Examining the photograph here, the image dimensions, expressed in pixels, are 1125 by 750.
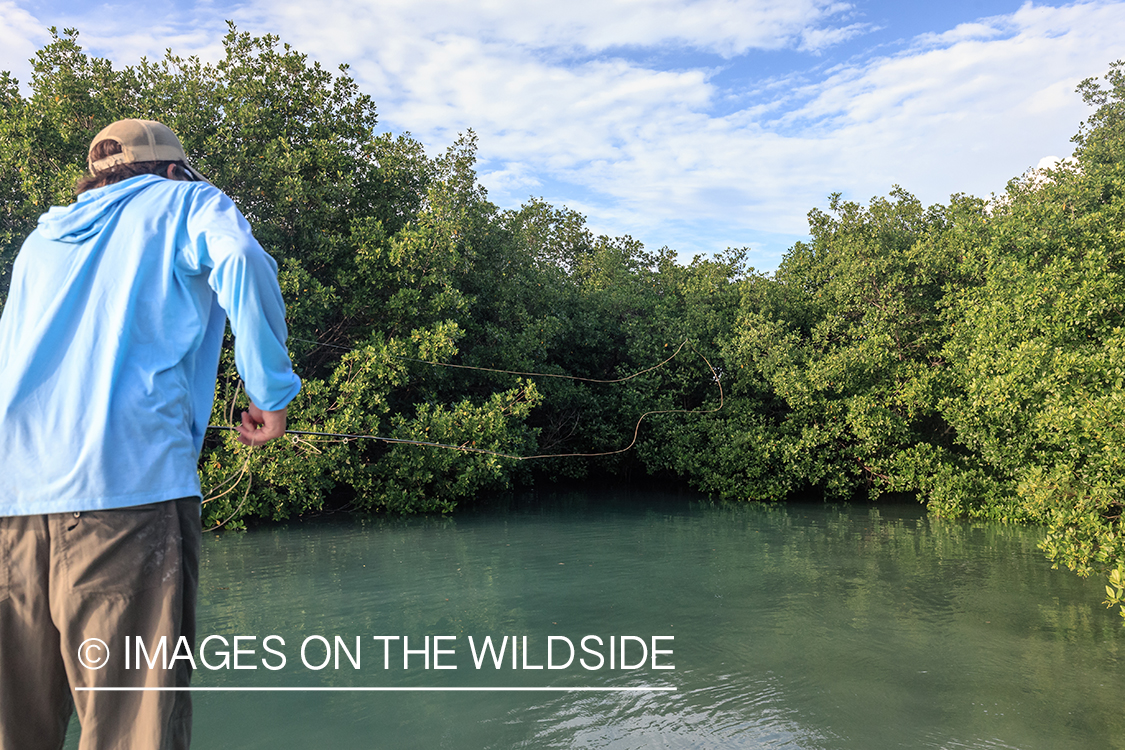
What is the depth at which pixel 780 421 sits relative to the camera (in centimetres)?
1594

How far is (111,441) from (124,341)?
0.21 meters

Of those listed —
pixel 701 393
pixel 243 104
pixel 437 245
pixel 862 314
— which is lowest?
pixel 701 393

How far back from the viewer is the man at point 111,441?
1618mm

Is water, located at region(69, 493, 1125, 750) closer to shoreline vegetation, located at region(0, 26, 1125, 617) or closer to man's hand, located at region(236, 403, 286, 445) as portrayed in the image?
shoreline vegetation, located at region(0, 26, 1125, 617)

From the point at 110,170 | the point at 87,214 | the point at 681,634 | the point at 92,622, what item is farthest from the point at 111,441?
Result: the point at 681,634

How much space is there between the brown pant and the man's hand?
0.30 metres

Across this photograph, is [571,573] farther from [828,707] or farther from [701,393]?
[701,393]

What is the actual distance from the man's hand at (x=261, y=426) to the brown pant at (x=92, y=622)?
0.99 feet

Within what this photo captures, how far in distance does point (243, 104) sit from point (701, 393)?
33.1ft

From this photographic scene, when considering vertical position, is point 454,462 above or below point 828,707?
above

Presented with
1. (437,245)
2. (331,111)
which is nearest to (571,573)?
(437,245)

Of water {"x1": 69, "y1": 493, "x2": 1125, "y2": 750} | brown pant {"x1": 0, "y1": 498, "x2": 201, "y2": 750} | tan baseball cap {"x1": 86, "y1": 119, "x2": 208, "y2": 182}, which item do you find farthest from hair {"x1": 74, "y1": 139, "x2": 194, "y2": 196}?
water {"x1": 69, "y1": 493, "x2": 1125, "y2": 750}

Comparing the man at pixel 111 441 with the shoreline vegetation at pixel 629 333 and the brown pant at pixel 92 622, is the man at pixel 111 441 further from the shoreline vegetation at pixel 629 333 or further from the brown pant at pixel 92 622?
the shoreline vegetation at pixel 629 333

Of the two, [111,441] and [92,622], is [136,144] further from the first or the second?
[92,622]
